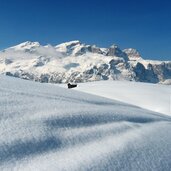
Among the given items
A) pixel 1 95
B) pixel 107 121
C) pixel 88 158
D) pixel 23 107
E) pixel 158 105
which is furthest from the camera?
pixel 158 105

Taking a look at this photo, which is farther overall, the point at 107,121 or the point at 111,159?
the point at 107,121

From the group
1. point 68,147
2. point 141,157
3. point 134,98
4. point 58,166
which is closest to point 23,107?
point 68,147

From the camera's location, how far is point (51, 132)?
1.37 m

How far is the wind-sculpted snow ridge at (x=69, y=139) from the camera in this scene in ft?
3.96

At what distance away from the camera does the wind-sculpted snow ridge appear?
1208mm

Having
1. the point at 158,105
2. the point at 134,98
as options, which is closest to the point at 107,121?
the point at 158,105

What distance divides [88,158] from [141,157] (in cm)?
30

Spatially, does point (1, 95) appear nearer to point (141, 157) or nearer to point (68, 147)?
point (68, 147)

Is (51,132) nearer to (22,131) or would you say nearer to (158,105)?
(22,131)

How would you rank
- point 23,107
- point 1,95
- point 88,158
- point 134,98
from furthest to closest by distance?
point 134,98 → point 1,95 → point 23,107 → point 88,158

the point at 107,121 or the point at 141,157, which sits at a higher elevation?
the point at 107,121

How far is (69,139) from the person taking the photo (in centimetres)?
138

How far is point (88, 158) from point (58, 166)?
0.15 m

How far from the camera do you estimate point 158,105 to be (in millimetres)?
6953
